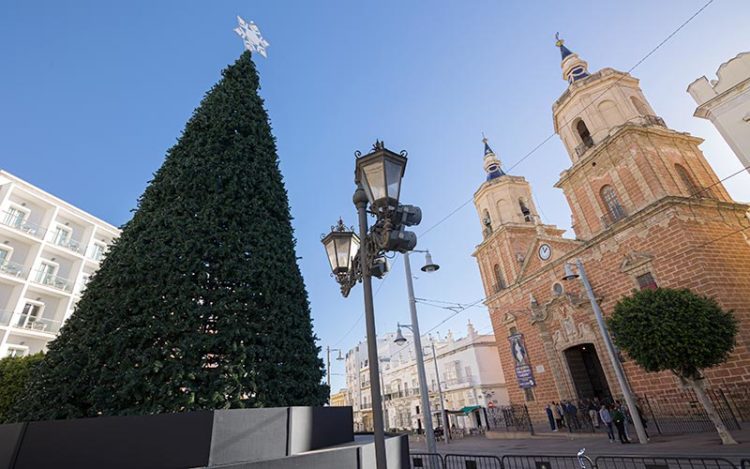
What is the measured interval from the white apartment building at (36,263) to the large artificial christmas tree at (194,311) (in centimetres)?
2004

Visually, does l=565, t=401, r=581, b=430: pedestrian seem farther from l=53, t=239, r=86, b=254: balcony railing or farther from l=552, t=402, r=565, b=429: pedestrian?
l=53, t=239, r=86, b=254: balcony railing

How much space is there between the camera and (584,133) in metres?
21.9

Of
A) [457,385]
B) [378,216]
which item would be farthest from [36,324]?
[457,385]

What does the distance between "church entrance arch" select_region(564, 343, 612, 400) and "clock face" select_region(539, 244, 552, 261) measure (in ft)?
18.3

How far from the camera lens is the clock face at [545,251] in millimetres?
22266

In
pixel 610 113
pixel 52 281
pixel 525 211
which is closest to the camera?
pixel 610 113

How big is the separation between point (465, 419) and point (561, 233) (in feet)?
71.1

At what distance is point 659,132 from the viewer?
1814 cm

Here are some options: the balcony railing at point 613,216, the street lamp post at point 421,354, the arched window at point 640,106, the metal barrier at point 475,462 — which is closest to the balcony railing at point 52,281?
the street lamp post at point 421,354

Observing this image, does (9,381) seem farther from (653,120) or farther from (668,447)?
(653,120)

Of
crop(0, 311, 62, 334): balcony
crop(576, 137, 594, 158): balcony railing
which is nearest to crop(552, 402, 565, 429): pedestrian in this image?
crop(576, 137, 594, 158): balcony railing

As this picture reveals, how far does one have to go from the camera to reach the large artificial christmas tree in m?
3.56

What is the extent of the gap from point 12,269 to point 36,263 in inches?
47.9

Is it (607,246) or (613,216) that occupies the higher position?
(613,216)
